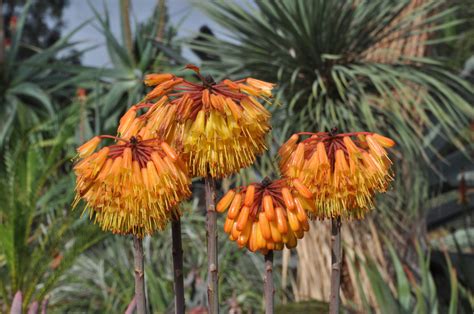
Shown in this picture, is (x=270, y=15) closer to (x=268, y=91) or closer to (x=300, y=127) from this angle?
(x=300, y=127)

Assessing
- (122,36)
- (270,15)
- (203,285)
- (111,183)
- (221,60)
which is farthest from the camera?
(122,36)

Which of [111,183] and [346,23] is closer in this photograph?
[111,183]

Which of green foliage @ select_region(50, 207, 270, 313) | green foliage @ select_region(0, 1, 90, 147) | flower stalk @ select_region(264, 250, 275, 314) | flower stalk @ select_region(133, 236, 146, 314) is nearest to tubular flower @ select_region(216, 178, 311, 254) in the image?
flower stalk @ select_region(264, 250, 275, 314)

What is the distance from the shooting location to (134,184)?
4.49 feet

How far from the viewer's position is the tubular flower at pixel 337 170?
4.94 feet

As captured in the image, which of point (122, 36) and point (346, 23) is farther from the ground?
point (122, 36)

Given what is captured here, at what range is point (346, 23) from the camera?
4.79 m

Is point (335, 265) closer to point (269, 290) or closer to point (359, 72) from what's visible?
point (269, 290)

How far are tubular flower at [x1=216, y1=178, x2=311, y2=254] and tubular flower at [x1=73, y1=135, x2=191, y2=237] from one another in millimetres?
108

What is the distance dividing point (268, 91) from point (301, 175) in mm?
180

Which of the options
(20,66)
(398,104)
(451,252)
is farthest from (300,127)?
(20,66)

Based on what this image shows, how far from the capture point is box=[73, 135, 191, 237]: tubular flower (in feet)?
4.43

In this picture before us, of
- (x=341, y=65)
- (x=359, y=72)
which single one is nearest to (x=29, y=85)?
(x=341, y=65)

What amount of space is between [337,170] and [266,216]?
0.22 metres
